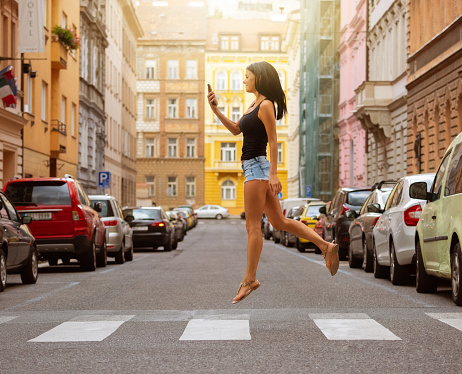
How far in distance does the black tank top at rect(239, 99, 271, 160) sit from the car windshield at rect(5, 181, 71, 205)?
10.6 meters

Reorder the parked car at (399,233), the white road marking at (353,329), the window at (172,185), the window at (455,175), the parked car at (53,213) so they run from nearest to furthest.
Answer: the white road marking at (353,329)
the window at (455,175)
the parked car at (399,233)
the parked car at (53,213)
the window at (172,185)

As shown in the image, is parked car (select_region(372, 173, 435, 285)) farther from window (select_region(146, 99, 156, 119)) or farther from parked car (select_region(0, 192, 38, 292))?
window (select_region(146, 99, 156, 119))

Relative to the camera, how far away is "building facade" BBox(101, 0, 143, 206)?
202 ft

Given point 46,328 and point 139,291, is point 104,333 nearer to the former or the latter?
point 46,328

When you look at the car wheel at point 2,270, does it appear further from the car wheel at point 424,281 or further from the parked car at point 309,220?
the parked car at point 309,220

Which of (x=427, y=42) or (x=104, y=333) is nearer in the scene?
(x=104, y=333)

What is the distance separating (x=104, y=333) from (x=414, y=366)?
9.29ft

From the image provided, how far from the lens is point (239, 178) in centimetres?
10294

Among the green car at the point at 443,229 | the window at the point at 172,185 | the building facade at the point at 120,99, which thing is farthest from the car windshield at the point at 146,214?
the window at the point at 172,185

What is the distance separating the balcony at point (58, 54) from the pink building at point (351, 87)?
48.1 ft

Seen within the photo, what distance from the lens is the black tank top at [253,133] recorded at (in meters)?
8.54

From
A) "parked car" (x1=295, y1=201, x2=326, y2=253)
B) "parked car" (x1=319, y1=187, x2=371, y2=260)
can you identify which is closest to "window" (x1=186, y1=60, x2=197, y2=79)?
"parked car" (x1=295, y1=201, x2=326, y2=253)

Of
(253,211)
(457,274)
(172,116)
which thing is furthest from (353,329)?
(172,116)

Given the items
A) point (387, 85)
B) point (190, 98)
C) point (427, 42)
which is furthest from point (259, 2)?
point (427, 42)
